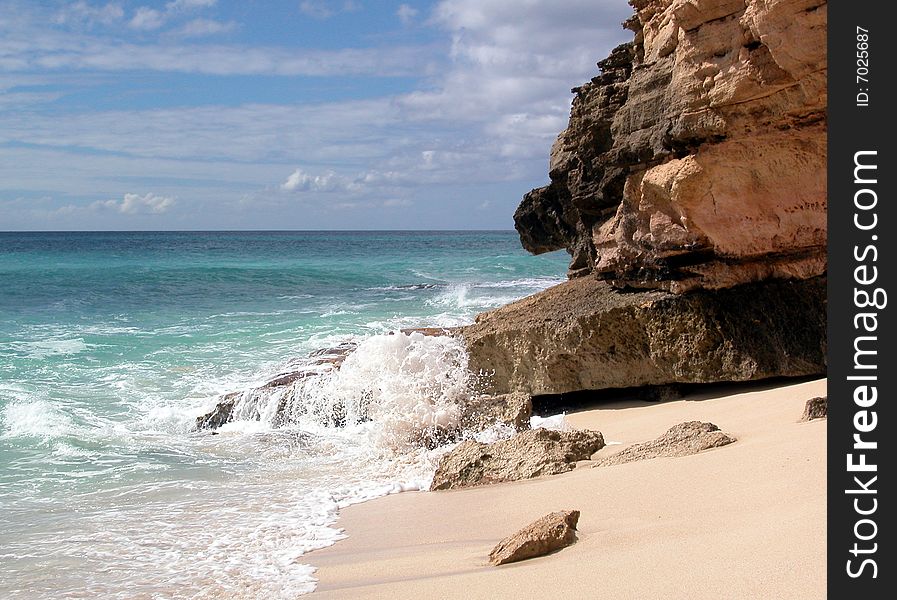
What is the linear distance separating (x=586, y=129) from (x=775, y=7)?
9.67 feet

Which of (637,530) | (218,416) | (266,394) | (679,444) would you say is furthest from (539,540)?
(218,416)

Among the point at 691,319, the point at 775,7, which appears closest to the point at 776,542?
the point at 775,7

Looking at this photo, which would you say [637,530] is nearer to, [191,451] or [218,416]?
[191,451]

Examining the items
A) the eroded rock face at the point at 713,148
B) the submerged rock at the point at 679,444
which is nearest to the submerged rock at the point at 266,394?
the eroded rock face at the point at 713,148

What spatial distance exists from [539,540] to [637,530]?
45 cm

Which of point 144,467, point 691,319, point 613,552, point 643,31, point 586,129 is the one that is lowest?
point 144,467

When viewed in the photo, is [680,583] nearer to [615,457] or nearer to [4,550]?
[615,457]

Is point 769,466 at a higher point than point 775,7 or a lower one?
lower

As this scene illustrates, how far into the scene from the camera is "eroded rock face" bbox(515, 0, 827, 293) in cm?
582

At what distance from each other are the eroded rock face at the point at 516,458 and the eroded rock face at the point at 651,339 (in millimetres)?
1671

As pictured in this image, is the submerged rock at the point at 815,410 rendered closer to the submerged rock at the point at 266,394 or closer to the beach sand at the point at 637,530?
the beach sand at the point at 637,530

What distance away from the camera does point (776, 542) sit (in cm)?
302

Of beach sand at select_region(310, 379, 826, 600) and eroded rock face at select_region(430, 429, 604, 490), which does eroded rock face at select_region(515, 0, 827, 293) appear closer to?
beach sand at select_region(310, 379, 826, 600)
